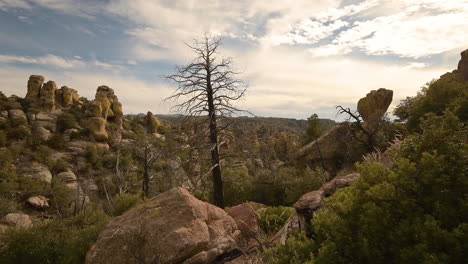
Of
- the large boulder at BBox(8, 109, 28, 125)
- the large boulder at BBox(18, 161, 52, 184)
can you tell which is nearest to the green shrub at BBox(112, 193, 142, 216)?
the large boulder at BBox(18, 161, 52, 184)

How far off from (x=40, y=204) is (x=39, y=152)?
10806 millimetres

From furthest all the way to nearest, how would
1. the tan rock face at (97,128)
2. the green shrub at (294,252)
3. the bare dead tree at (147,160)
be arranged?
the tan rock face at (97,128) < the bare dead tree at (147,160) < the green shrub at (294,252)

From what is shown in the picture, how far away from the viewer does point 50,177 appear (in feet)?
104

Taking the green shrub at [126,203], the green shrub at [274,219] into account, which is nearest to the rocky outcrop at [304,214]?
the green shrub at [274,219]

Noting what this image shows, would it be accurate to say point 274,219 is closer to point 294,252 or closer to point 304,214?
point 304,214

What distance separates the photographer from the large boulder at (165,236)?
280 inches

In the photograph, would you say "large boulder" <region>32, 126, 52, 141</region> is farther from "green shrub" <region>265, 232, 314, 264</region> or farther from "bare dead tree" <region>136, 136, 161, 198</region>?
"green shrub" <region>265, 232, 314, 264</region>

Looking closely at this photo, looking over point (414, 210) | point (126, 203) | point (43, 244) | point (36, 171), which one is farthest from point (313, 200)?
point (36, 171)

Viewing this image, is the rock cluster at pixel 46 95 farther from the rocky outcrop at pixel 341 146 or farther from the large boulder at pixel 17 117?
the rocky outcrop at pixel 341 146

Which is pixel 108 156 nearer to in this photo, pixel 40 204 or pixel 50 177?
pixel 50 177

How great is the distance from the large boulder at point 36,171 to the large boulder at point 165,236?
2849cm

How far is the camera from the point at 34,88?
45188mm

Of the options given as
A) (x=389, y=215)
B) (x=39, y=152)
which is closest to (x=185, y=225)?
(x=389, y=215)

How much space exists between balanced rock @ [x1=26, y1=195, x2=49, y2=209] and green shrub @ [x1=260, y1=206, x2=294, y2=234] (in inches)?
979
